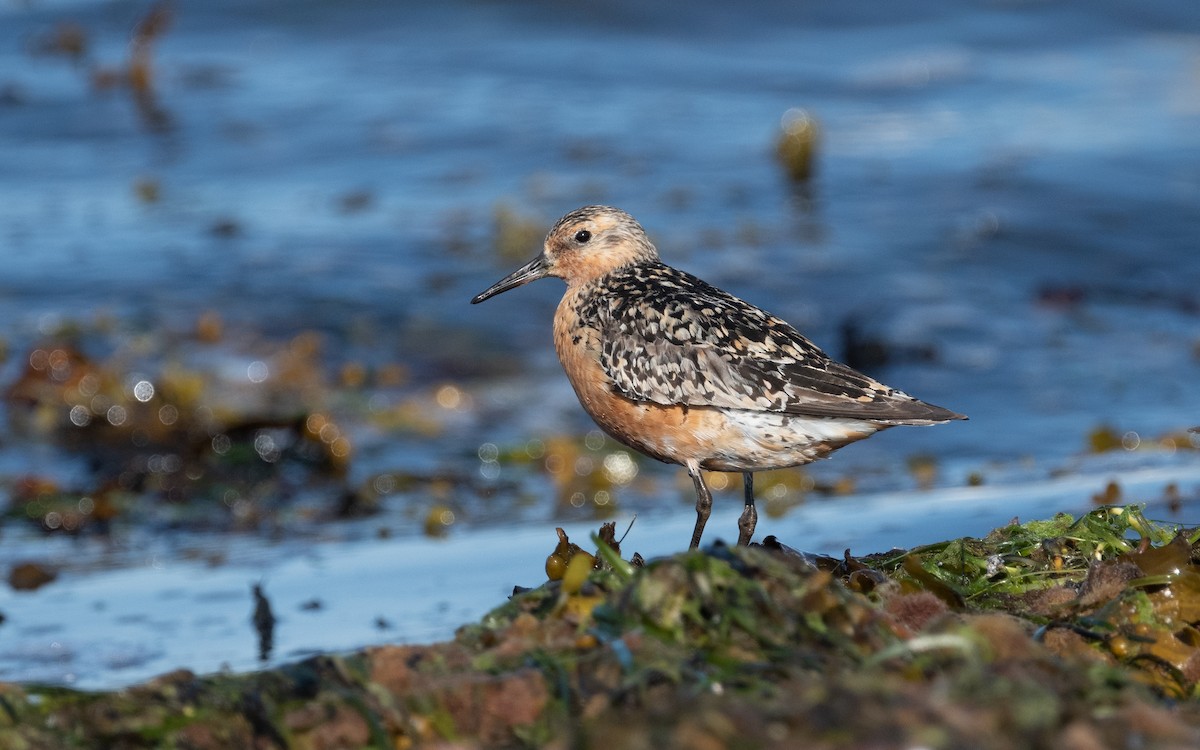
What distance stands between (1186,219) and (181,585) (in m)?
9.03

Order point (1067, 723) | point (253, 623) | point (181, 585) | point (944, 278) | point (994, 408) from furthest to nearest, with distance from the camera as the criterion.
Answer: point (944, 278) → point (994, 408) → point (181, 585) → point (253, 623) → point (1067, 723)

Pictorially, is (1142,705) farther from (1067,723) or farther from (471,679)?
(471,679)

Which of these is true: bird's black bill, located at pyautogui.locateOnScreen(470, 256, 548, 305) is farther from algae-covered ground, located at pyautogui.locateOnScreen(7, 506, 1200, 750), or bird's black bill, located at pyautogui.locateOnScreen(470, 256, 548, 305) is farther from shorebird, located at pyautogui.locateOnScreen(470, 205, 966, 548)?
algae-covered ground, located at pyautogui.locateOnScreen(7, 506, 1200, 750)

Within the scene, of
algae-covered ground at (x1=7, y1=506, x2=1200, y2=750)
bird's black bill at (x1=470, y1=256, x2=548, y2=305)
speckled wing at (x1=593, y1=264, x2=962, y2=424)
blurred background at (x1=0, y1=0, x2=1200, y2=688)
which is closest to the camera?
algae-covered ground at (x1=7, y1=506, x2=1200, y2=750)

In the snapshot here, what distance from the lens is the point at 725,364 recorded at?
4895 millimetres

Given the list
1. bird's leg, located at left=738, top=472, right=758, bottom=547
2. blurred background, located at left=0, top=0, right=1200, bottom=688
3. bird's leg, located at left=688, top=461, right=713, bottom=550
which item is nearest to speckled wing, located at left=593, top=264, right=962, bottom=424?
bird's leg, located at left=688, top=461, right=713, bottom=550

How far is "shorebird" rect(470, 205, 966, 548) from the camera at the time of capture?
4.77 meters

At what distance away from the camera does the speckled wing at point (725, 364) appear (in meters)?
4.72

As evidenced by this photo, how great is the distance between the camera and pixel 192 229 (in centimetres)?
1115

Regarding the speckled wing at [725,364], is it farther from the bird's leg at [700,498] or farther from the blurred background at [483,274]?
the blurred background at [483,274]

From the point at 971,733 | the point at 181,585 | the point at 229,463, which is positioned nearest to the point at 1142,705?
the point at 971,733

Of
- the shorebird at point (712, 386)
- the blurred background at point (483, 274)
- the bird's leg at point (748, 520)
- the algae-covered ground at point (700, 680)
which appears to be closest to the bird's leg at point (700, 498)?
the shorebird at point (712, 386)

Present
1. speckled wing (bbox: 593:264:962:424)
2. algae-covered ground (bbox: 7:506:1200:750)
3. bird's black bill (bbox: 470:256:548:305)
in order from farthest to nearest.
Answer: bird's black bill (bbox: 470:256:548:305) < speckled wing (bbox: 593:264:962:424) < algae-covered ground (bbox: 7:506:1200:750)

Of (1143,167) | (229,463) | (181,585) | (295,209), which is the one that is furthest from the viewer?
(1143,167)
